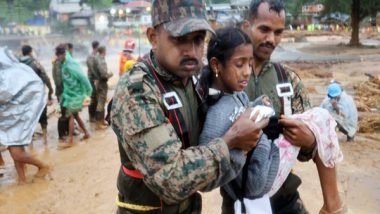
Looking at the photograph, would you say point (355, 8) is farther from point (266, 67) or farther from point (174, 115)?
point (174, 115)

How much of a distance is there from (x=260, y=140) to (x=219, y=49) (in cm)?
47

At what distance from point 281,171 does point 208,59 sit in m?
0.65

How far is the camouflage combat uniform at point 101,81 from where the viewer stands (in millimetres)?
9125

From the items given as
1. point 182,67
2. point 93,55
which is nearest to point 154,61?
point 182,67

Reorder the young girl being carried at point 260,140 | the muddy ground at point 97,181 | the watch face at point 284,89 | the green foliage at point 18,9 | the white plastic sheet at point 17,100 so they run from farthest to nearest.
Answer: the green foliage at point 18,9 < the white plastic sheet at point 17,100 < the muddy ground at point 97,181 < the watch face at point 284,89 < the young girl being carried at point 260,140

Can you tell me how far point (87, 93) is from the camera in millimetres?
8141

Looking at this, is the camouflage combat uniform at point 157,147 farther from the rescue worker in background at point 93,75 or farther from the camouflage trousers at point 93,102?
the camouflage trousers at point 93,102

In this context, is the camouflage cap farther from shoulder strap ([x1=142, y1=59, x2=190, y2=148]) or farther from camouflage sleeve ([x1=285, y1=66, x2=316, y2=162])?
camouflage sleeve ([x1=285, y1=66, x2=316, y2=162])

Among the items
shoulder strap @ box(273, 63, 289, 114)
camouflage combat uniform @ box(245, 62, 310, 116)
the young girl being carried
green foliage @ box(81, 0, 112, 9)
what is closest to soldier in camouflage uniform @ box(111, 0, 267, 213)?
the young girl being carried

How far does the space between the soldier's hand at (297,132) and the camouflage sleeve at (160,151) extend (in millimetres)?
537

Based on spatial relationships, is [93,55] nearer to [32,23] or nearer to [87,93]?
[87,93]

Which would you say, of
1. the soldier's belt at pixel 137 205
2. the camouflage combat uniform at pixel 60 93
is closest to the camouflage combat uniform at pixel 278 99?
the soldier's belt at pixel 137 205

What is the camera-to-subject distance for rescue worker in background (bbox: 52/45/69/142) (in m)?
7.66

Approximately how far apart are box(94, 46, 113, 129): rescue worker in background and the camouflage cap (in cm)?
750
